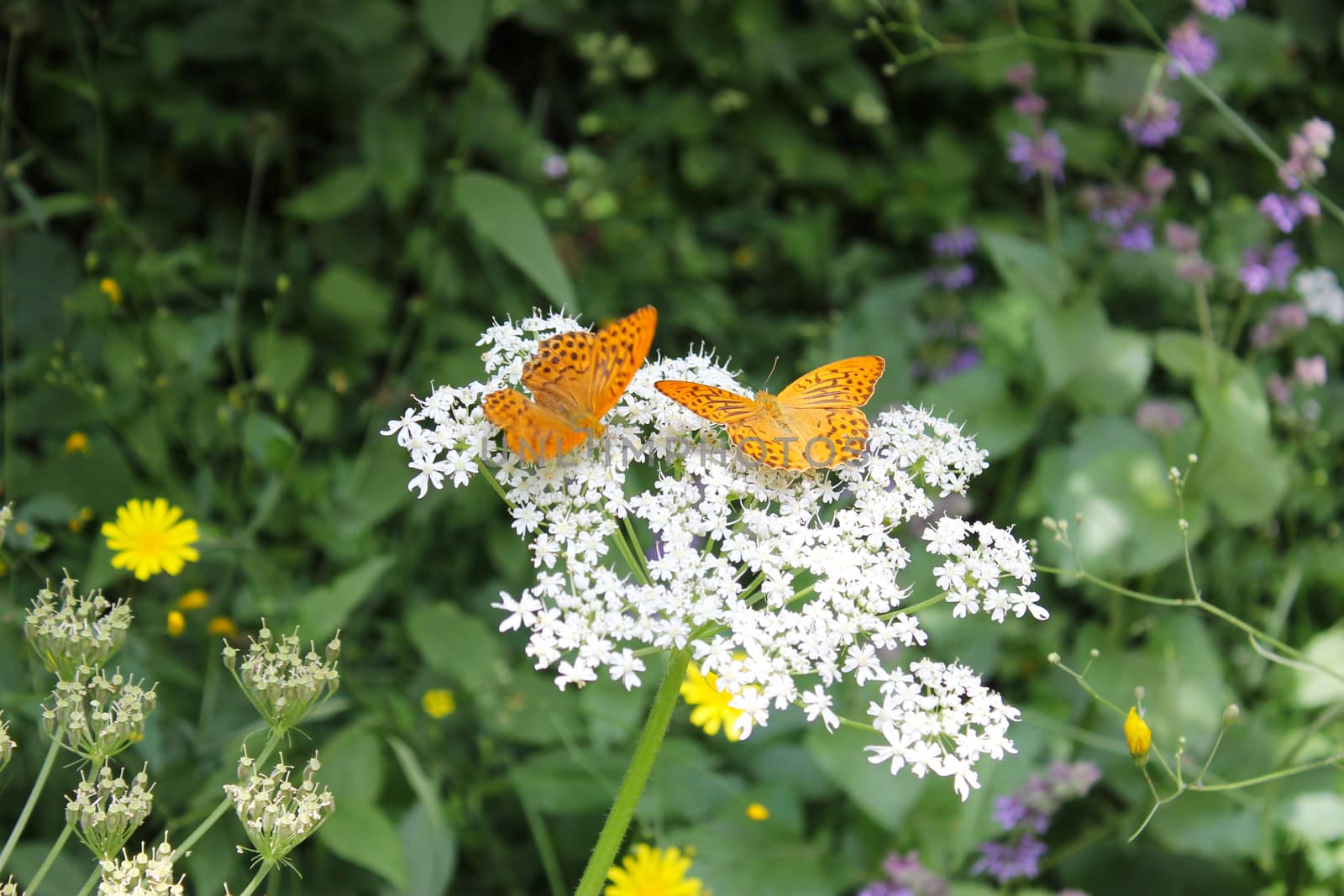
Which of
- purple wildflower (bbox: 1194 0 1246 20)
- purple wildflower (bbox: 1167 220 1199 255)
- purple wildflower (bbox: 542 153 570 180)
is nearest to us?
purple wildflower (bbox: 1194 0 1246 20)

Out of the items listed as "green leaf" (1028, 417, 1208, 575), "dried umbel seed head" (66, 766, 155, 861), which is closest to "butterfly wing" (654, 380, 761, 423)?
"dried umbel seed head" (66, 766, 155, 861)

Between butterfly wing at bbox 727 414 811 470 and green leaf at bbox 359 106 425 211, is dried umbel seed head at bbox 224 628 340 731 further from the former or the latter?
green leaf at bbox 359 106 425 211

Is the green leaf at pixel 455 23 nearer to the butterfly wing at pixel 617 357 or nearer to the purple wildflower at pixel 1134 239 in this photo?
the butterfly wing at pixel 617 357

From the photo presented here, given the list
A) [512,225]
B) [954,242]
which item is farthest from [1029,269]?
[512,225]

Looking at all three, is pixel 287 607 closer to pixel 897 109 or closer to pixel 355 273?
pixel 355 273

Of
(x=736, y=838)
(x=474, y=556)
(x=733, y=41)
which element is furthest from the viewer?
(x=733, y=41)

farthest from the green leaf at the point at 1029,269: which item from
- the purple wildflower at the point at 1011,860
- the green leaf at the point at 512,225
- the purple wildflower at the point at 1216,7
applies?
the purple wildflower at the point at 1011,860

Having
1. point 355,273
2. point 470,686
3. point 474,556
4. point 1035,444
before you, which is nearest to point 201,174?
point 355,273
